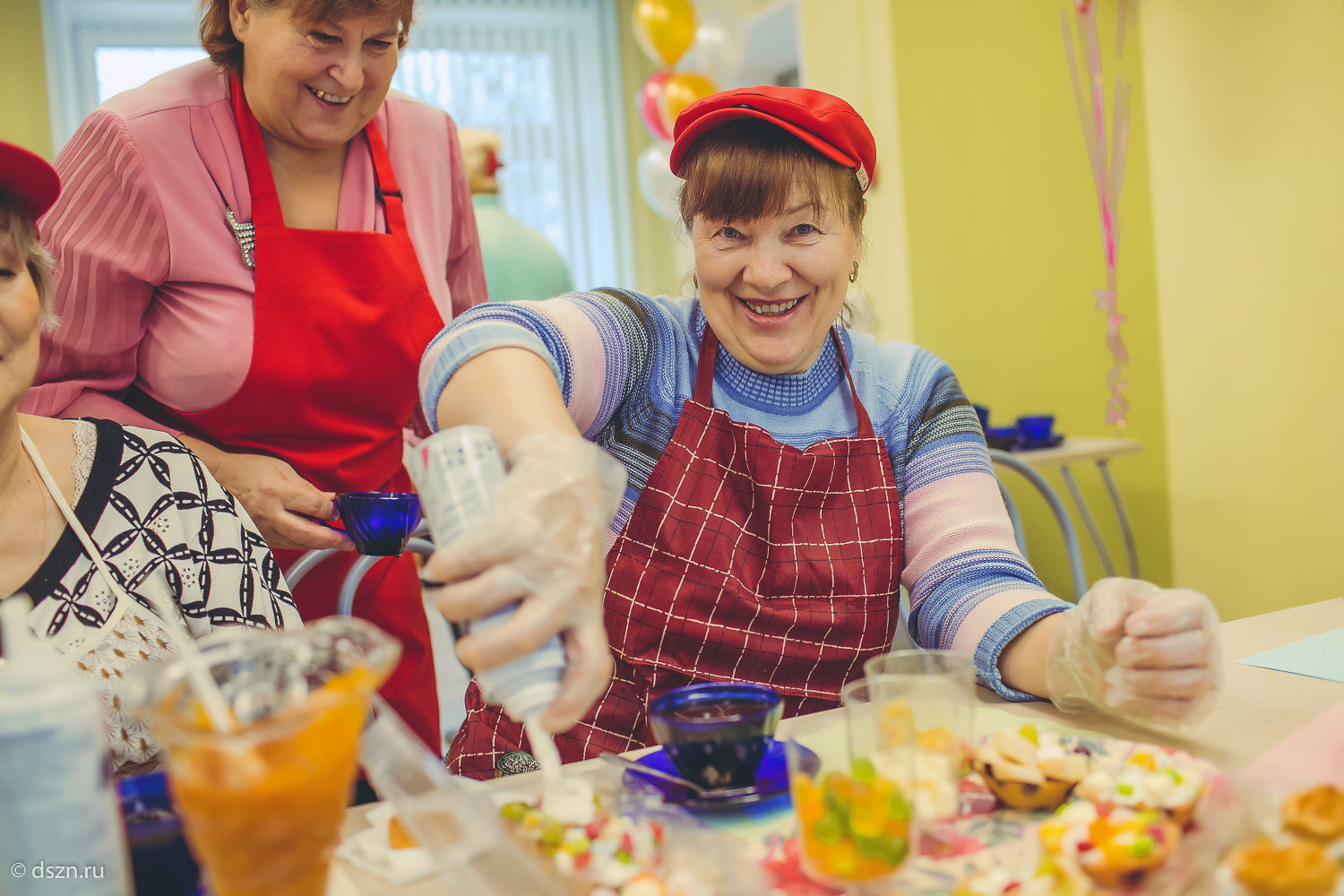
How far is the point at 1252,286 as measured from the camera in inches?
103

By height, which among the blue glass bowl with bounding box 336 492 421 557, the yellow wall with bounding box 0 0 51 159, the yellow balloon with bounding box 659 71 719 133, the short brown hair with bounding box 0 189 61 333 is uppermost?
the yellow wall with bounding box 0 0 51 159

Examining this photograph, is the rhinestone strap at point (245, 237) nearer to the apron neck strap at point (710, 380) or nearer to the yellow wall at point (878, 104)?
the apron neck strap at point (710, 380)

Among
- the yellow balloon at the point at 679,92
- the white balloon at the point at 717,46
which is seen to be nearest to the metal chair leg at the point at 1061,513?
the yellow balloon at the point at 679,92

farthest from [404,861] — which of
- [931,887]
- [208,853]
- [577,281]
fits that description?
[577,281]

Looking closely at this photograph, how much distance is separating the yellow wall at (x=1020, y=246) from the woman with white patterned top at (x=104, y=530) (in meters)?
2.60

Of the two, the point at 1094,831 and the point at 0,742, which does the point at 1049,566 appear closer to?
the point at 1094,831

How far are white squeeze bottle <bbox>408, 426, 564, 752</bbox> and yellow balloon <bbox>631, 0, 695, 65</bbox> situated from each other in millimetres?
3802

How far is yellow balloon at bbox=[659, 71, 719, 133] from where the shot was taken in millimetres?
3930

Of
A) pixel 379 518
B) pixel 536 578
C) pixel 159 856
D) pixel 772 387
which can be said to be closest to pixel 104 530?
pixel 379 518

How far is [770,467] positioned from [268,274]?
0.79 meters

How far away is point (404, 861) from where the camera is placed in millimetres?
679

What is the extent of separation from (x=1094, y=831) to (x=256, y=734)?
1.66ft

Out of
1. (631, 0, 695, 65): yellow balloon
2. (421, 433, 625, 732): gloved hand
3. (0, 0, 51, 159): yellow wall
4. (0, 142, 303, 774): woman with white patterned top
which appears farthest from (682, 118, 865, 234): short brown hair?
(0, 0, 51, 159): yellow wall
